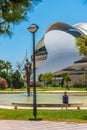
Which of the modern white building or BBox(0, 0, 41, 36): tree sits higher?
the modern white building

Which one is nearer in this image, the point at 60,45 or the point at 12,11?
the point at 12,11

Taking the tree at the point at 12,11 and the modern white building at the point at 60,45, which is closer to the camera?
the tree at the point at 12,11

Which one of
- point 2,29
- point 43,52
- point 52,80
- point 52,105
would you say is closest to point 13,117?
point 52,105

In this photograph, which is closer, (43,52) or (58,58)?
(58,58)

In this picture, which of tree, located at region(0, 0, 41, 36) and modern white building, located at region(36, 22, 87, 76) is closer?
tree, located at region(0, 0, 41, 36)

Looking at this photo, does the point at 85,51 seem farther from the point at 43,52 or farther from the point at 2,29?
the point at 43,52

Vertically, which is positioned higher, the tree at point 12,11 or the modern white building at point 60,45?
the modern white building at point 60,45

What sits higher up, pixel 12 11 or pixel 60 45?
pixel 60 45

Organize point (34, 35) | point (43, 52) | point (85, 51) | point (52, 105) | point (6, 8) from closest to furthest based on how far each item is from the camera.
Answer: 1. point (6, 8)
2. point (34, 35)
3. point (85, 51)
4. point (52, 105)
5. point (43, 52)

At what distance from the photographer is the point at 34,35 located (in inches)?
647

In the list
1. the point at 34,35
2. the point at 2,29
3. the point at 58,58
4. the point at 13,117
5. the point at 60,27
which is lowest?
the point at 13,117

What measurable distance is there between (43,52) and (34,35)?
110 m

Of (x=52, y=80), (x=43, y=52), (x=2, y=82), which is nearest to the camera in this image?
(x=2, y=82)

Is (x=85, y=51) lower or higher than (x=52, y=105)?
higher
